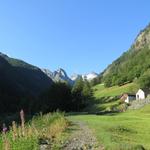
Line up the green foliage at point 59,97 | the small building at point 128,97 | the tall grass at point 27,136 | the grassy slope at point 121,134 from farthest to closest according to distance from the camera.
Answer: the small building at point 128,97
the green foliage at point 59,97
the grassy slope at point 121,134
the tall grass at point 27,136

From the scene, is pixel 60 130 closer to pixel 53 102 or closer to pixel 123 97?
pixel 53 102

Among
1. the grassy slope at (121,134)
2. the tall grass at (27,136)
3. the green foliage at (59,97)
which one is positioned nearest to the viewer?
the tall grass at (27,136)

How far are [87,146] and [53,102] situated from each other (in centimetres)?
11233

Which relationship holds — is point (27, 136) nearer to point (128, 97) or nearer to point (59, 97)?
point (59, 97)

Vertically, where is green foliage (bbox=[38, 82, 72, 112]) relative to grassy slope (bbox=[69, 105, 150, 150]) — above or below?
above

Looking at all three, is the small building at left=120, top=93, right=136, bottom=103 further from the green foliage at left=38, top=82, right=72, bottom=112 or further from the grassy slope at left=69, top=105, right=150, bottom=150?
the grassy slope at left=69, top=105, right=150, bottom=150

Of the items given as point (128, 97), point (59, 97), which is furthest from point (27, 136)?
point (128, 97)

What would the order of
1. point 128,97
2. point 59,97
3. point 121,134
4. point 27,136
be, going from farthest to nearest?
point 128,97
point 59,97
point 121,134
point 27,136

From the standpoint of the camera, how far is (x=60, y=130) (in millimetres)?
35188

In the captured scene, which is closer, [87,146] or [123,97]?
[87,146]

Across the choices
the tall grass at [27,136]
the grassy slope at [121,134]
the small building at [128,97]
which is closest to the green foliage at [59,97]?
the small building at [128,97]

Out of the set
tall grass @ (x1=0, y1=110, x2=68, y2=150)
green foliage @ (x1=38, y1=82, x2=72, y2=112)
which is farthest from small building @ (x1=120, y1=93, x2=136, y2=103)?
tall grass @ (x1=0, y1=110, x2=68, y2=150)

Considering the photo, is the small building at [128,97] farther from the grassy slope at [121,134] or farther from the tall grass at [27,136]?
the tall grass at [27,136]

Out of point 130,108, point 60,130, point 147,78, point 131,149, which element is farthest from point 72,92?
point 131,149
